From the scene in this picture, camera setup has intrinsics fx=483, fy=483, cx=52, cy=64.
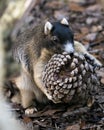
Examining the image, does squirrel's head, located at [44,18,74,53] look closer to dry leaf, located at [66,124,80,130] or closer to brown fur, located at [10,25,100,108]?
brown fur, located at [10,25,100,108]

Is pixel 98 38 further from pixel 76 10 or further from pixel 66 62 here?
pixel 66 62

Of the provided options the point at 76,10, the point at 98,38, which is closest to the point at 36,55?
the point at 98,38

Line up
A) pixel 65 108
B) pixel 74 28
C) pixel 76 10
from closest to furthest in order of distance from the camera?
1. pixel 65 108
2. pixel 74 28
3. pixel 76 10

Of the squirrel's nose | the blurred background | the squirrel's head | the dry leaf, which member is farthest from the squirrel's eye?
the blurred background

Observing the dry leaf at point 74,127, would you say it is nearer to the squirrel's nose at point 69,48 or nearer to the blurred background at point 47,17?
the squirrel's nose at point 69,48

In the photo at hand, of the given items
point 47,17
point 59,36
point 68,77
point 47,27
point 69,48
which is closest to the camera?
point 68,77

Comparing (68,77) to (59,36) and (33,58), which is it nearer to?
(59,36)

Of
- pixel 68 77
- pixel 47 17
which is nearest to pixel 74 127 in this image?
pixel 68 77
